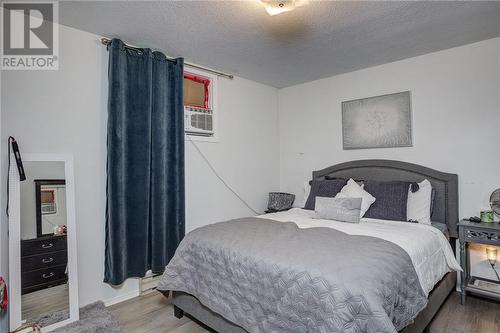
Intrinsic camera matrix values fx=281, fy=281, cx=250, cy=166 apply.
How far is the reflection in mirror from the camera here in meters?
2.14

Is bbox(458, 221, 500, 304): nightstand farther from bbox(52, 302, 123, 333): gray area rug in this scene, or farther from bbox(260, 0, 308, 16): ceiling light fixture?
bbox(52, 302, 123, 333): gray area rug

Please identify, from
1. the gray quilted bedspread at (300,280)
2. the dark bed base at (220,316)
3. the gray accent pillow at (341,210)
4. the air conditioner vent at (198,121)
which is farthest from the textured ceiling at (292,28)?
the dark bed base at (220,316)

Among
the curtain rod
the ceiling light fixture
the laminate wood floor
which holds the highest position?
the curtain rod

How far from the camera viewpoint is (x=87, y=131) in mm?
2566

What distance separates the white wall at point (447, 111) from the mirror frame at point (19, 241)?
303cm

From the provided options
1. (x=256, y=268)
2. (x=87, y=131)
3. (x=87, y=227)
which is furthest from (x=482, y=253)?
(x=87, y=131)

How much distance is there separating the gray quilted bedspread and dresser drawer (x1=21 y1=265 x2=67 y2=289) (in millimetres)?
833

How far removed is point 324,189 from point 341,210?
59 cm

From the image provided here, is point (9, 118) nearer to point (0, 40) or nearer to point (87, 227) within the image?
point (0, 40)

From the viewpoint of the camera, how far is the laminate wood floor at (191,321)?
2.18 meters

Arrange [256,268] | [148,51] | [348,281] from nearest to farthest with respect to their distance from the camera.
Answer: [348,281], [256,268], [148,51]

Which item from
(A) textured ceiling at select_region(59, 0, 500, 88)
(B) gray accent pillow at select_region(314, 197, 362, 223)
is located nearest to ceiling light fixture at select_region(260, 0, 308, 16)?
(A) textured ceiling at select_region(59, 0, 500, 88)

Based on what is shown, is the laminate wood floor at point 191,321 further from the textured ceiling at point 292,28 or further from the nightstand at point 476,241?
the textured ceiling at point 292,28

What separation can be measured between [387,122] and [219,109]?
81.6 inches
